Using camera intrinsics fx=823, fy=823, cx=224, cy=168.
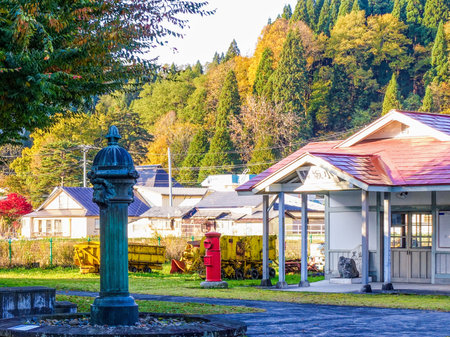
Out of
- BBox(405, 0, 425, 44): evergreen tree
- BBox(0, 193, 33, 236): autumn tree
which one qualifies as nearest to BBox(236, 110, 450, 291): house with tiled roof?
BBox(0, 193, 33, 236): autumn tree

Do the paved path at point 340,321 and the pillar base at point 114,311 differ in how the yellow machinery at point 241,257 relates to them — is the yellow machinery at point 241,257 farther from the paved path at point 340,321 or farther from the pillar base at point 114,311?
the pillar base at point 114,311

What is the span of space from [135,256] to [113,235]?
22.5 metres

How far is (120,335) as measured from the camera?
383 inches

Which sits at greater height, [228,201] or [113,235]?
[228,201]

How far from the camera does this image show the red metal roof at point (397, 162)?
72.6ft

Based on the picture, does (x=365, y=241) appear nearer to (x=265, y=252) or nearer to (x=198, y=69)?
(x=265, y=252)

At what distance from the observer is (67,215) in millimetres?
76438

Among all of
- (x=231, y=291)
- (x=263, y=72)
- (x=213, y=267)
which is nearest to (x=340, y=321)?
(x=231, y=291)

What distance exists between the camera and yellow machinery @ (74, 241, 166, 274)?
32312mm

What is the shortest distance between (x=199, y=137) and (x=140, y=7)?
8898 centimetres

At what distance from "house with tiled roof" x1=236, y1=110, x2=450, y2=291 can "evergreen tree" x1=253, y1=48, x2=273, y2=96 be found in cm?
8830

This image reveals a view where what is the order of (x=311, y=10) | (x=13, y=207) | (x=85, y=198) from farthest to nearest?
1. (x=311, y=10)
2. (x=85, y=198)
3. (x=13, y=207)

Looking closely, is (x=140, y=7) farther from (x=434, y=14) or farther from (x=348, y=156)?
(x=434, y=14)

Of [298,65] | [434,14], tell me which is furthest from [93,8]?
[434,14]
